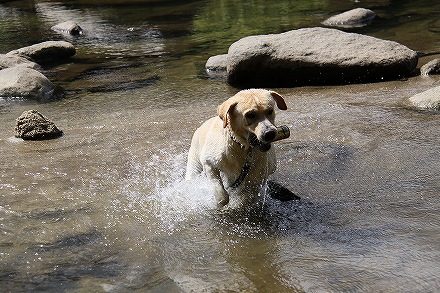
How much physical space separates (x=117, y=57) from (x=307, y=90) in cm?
598

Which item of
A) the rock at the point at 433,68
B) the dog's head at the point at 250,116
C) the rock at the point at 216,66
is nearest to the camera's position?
the dog's head at the point at 250,116

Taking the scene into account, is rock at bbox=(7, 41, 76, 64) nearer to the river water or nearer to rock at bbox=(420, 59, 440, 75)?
the river water

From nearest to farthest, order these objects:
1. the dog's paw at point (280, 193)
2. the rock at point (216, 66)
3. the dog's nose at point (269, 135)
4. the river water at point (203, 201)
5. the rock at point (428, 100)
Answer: the river water at point (203, 201)
the dog's nose at point (269, 135)
the dog's paw at point (280, 193)
the rock at point (428, 100)
the rock at point (216, 66)

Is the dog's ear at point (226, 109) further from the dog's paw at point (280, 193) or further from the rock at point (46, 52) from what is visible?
the rock at point (46, 52)

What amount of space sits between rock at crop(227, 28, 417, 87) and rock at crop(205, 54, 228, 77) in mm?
1008

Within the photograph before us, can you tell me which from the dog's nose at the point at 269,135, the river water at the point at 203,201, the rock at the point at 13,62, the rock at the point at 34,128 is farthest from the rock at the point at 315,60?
the dog's nose at the point at 269,135

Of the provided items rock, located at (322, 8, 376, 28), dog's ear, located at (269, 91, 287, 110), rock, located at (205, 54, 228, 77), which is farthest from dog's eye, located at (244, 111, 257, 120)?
rock, located at (322, 8, 376, 28)

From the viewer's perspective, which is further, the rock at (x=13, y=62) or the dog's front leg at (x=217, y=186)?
the rock at (x=13, y=62)

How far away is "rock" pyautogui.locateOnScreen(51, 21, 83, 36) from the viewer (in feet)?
63.6

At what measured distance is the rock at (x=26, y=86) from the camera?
11.7m

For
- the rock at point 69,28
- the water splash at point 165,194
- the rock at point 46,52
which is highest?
the water splash at point 165,194

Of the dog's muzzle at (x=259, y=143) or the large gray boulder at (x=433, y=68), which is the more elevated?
the dog's muzzle at (x=259, y=143)

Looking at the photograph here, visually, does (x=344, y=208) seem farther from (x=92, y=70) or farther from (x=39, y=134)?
(x=92, y=70)

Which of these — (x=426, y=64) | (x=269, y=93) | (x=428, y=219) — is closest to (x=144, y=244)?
(x=269, y=93)
